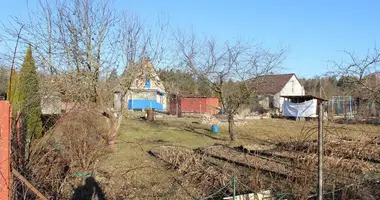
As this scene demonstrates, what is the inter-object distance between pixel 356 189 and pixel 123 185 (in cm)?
405

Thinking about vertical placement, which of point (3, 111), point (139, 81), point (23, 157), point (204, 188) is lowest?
point (204, 188)

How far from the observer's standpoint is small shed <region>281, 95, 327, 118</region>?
27.8 m

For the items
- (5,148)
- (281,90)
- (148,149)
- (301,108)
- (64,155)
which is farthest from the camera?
(281,90)

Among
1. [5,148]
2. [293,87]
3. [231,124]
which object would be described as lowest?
[231,124]

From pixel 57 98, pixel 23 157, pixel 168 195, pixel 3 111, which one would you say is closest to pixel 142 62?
pixel 57 98

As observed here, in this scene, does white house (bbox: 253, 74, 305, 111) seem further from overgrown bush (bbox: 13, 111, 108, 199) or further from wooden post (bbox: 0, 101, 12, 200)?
wooden post (bbox: 0, 101, 12, 200)

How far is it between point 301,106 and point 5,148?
27.2m

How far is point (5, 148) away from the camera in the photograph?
3324 mm

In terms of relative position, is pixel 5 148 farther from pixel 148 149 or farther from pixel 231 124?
pixel 231 124

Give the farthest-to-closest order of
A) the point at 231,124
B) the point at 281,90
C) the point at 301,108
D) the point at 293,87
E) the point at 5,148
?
the point at 293,87 → the point at 281,90 → the point at 301,108 → the point at 231,124 → the point at 5,148

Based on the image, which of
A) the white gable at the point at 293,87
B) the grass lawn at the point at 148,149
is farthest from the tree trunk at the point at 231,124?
the white gable at the point at 293,87

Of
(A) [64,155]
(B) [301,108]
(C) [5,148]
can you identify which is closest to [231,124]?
(A) [64,155]

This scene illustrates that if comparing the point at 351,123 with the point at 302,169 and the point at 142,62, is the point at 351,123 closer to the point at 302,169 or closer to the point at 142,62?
the point at 142,62

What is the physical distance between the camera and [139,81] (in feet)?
39.3
